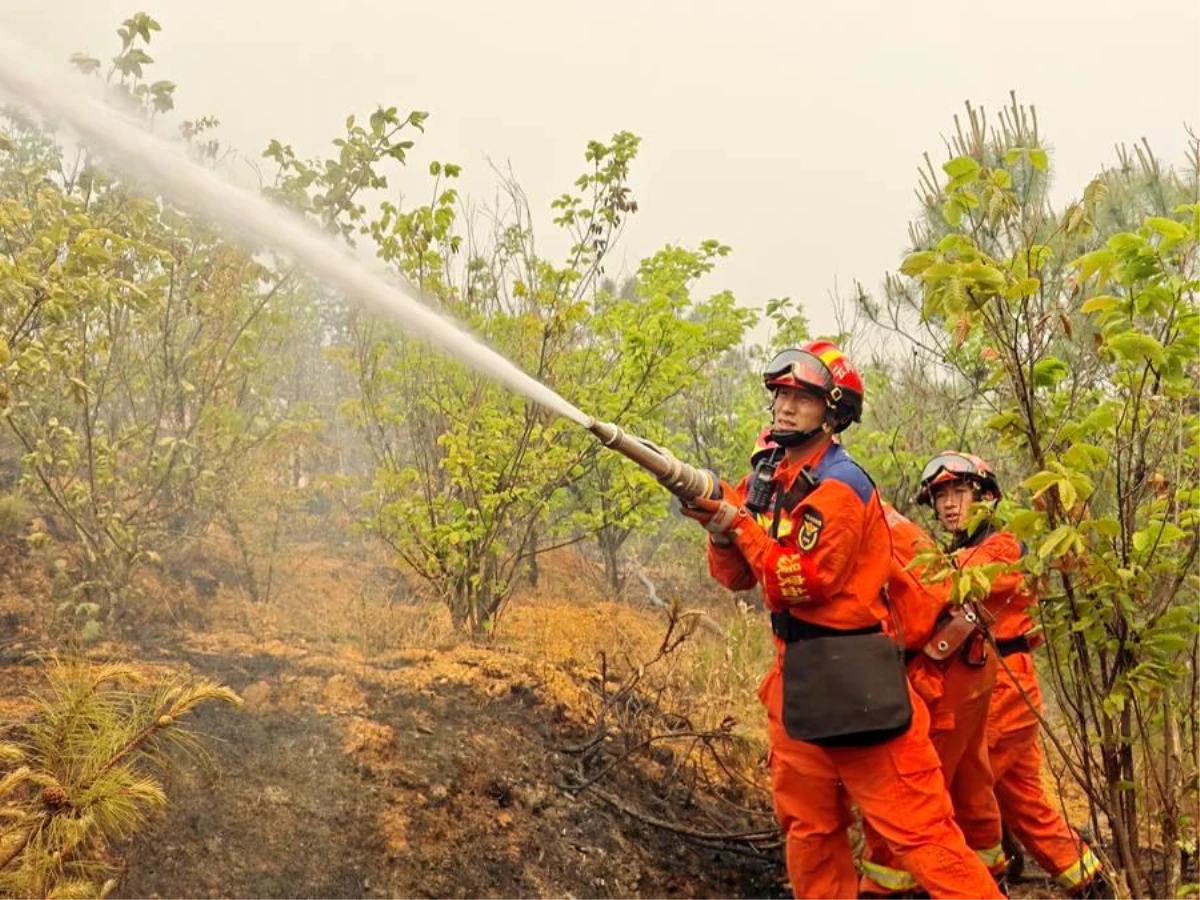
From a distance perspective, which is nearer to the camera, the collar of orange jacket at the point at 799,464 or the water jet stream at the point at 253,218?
the water jet stream at the point at 253,218

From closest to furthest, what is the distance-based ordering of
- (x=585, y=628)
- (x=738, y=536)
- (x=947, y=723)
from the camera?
(x=738, y=536), (x=947, y=723), (x=585, y=628)

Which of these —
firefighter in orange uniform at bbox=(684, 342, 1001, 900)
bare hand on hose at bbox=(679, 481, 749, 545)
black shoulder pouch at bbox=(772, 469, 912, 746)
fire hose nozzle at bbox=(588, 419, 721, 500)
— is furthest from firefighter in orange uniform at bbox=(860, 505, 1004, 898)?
fire hose nozzle at bbox=(588, 419, 721, 500)

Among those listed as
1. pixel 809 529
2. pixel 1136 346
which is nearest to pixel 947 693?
pixel 809 529

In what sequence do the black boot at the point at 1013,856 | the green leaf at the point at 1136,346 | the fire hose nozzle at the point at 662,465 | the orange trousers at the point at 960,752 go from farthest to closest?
the black boot at the point at 1013,856 → the orange trousers at the point at 960,752 → the fire hose nozzle at the point at 662,465 → the green leaf at the point at 1136,346

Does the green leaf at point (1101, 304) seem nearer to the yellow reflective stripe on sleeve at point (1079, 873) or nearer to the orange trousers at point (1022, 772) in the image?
the orange trousers at point (1022, 772)

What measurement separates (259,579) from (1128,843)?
8.15 metres

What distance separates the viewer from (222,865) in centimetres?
278

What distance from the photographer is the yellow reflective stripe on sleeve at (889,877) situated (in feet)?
10.7

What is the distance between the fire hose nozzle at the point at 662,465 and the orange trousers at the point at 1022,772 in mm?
1830

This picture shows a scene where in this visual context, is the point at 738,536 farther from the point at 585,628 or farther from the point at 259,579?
the point at 259,579

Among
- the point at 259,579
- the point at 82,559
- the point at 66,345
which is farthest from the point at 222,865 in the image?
the point at 259,579

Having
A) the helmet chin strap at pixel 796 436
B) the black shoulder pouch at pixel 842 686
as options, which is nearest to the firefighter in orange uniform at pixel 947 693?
the black shoulder pouch at pixel 842 686

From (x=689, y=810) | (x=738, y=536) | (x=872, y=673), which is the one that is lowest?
(x=689, y=810)

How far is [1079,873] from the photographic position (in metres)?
3.63
